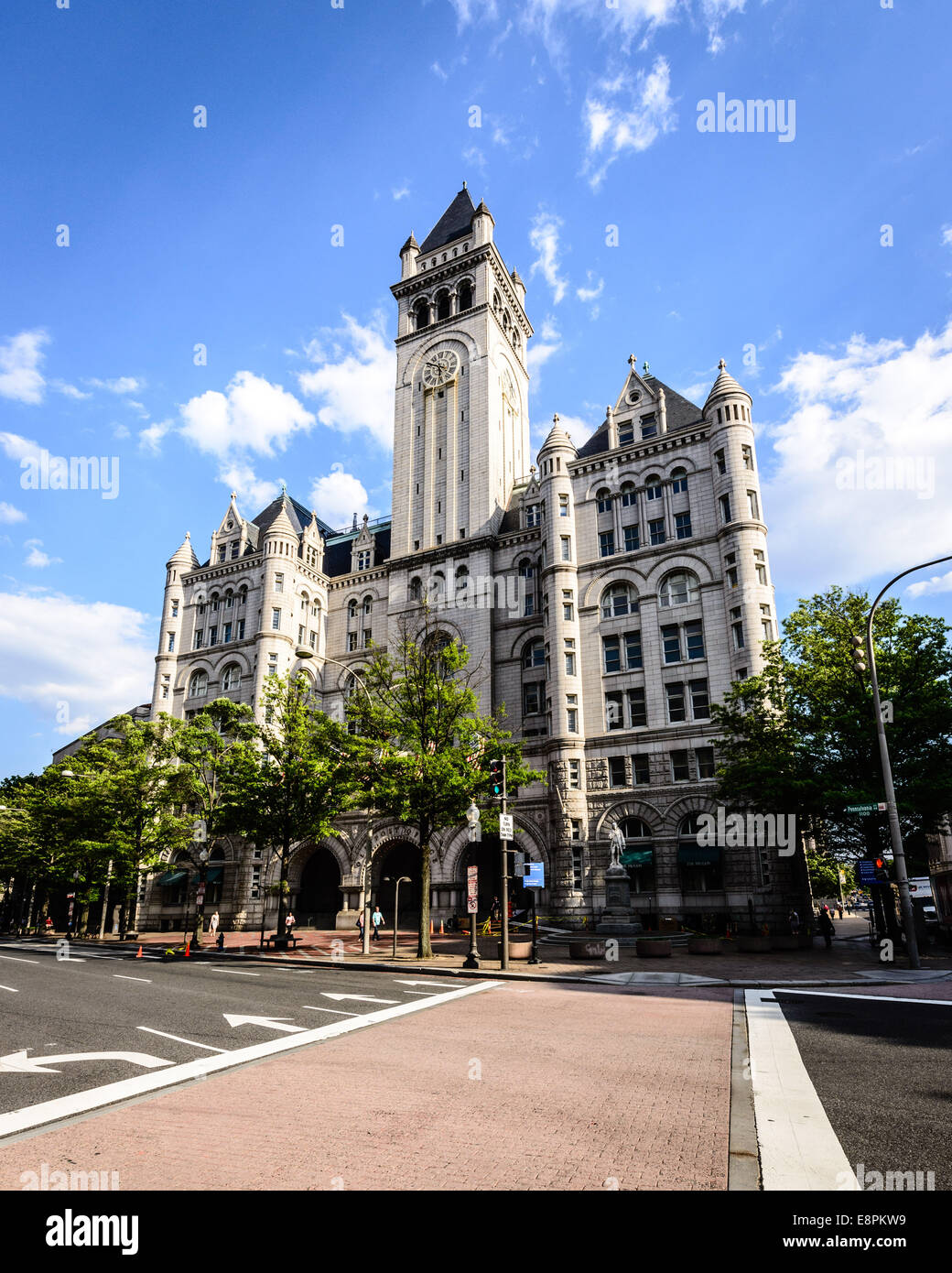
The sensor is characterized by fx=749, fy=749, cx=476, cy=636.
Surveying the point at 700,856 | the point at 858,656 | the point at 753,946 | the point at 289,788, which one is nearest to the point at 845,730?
the point at 858,656

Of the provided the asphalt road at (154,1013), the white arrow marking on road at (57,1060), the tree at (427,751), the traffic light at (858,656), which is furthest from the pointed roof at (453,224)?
the white arrow marking on road at (57,1060)

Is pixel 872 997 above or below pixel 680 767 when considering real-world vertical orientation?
below

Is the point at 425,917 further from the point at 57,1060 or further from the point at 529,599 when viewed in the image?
the point at 529,599

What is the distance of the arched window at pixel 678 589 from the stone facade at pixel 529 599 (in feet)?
0.42

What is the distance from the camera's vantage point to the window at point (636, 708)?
41.1 m

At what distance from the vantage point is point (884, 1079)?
27.1 feet

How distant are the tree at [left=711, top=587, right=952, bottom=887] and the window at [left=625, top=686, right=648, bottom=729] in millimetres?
9684

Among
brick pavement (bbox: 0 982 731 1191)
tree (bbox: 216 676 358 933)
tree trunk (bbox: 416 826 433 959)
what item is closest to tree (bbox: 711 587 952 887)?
tree trunk (bbox: 416 826 433 959)

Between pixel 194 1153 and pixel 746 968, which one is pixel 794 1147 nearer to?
pixel 194 1153

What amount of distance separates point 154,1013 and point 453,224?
6332cm
